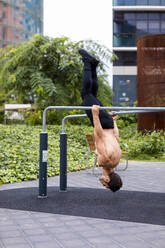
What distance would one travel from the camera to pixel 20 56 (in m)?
17.2

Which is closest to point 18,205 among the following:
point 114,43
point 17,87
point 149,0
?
point 17,87

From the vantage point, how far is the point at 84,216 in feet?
16.6

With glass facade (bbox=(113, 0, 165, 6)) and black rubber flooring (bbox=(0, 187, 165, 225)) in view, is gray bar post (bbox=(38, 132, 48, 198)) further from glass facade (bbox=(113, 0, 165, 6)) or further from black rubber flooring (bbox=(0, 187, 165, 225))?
glass facade (bbox=(113, 0, 165, 6))

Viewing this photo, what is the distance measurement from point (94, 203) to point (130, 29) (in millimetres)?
27484

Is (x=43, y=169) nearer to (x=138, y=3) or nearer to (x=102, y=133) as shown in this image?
(x=102, y=133)

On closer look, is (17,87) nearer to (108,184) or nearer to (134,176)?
(134,176)

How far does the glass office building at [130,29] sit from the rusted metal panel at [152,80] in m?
16.2

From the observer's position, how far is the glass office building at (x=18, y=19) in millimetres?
45281

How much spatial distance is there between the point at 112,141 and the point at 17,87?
12.6 meters

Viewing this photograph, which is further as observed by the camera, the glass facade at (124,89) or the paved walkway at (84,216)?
the glass facade at (124,89)

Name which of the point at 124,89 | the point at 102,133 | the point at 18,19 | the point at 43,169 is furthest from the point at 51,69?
the point at 18,19

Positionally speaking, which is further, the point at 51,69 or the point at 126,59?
the point at 126,59

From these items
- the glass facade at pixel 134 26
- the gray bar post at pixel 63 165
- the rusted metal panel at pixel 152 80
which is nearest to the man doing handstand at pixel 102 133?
the gray bar post at pixel 63 165

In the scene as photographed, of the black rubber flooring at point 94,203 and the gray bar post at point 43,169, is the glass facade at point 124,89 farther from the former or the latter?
the gray bar post at point 43,169
